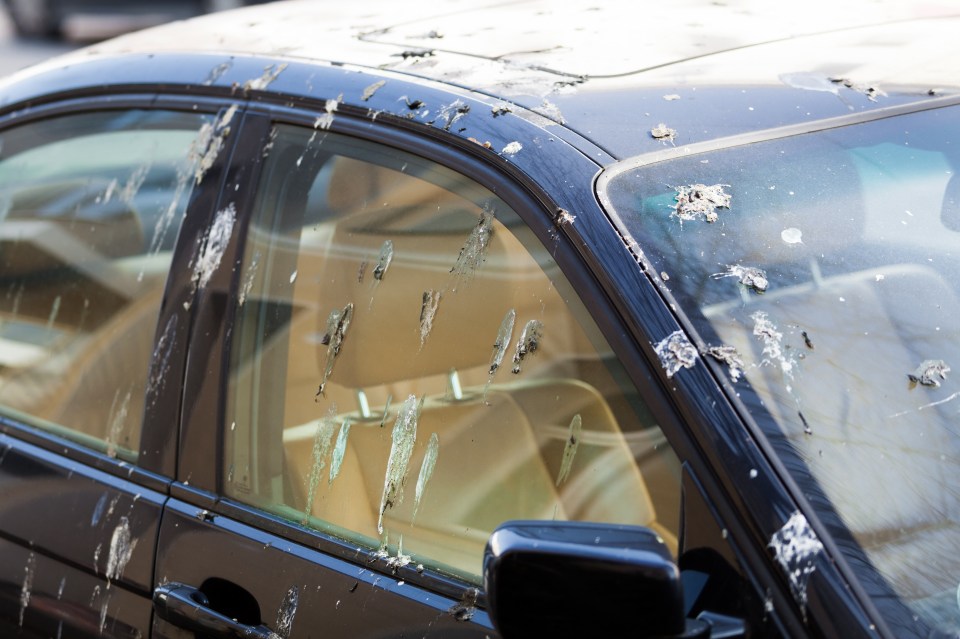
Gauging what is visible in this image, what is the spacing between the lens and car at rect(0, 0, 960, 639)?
1296 millimetres

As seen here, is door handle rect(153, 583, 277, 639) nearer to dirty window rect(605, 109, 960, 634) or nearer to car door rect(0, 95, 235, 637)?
car door rect(0, 95, 235, 637)

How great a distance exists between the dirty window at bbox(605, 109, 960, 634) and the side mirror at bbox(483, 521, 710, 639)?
0.23 metres

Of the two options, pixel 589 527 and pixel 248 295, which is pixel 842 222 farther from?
pixel 248 295

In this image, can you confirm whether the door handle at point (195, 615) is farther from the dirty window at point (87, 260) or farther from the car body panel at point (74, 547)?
the dirty window at point (87, 260)

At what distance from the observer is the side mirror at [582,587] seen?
1.16 metres

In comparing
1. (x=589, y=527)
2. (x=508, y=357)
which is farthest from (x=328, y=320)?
(x=589, y=527)

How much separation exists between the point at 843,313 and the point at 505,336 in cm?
44

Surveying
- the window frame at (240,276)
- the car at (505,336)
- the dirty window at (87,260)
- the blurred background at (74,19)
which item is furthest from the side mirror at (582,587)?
the blurred background at (74,19)

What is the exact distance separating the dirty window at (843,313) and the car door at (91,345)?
88 centimetres

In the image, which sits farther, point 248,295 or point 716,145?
point 248,295

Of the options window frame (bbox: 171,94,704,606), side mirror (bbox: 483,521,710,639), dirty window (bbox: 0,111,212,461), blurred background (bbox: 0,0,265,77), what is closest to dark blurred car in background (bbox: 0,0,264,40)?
blurred background (bbox: 0,0,265,77)

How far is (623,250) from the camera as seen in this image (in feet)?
4.64

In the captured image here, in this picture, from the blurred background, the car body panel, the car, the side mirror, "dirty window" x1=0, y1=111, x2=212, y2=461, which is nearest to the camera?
the side mirror

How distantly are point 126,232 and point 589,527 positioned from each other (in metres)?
1.25
